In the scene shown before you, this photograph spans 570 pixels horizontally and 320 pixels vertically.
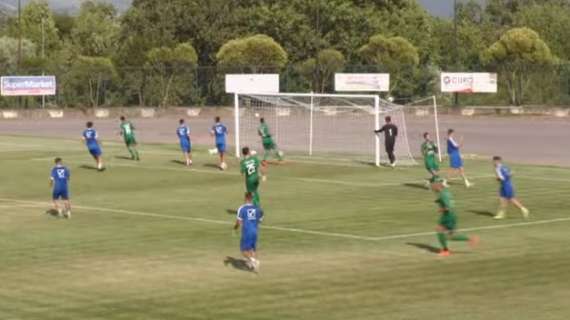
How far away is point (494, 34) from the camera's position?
13600cm

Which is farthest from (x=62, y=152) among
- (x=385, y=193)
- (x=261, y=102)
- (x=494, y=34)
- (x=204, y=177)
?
(x=494, y=34)

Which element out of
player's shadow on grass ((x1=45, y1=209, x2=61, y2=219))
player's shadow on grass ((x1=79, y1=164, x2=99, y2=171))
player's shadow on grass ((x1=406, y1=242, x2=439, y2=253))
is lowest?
player's shadow on grass ((x1=45, y1=209, x2=61, y2=219))

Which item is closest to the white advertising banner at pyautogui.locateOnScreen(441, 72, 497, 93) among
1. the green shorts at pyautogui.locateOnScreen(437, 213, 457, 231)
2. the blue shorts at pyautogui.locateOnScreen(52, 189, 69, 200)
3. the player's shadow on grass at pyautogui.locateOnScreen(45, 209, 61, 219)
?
the player's shadow on grass at pyautogui.locateOnScreen(45, 209, 61, 219)

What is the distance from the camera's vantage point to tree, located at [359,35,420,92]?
296ft

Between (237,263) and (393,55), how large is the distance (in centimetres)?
7081

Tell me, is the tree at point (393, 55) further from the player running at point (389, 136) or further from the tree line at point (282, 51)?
the player running at point (389, 136)

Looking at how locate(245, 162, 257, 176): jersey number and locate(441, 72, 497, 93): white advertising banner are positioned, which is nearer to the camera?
locate(245, 162, 257, 176): jersey number

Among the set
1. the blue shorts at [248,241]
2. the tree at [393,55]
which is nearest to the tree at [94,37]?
the tree at [393,55]

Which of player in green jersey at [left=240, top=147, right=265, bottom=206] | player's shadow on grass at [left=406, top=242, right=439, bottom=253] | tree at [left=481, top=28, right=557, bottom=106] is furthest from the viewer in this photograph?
tree at [left=481, top=28, right=557, bottom=106]

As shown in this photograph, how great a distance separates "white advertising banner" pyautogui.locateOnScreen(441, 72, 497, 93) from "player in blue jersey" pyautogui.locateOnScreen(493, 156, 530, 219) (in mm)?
52749

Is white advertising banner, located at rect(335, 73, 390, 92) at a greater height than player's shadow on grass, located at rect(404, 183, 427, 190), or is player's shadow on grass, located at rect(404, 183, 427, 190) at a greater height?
white advertising banner, located at rect(335, 73, 390, 92)

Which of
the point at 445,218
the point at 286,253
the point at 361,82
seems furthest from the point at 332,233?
the point at 361,82

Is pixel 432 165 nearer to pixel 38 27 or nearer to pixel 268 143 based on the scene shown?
pixel 268 143

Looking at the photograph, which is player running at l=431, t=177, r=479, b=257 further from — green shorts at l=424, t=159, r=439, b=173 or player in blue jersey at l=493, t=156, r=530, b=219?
green shorts at l=424, t=159, r=439, b=173
